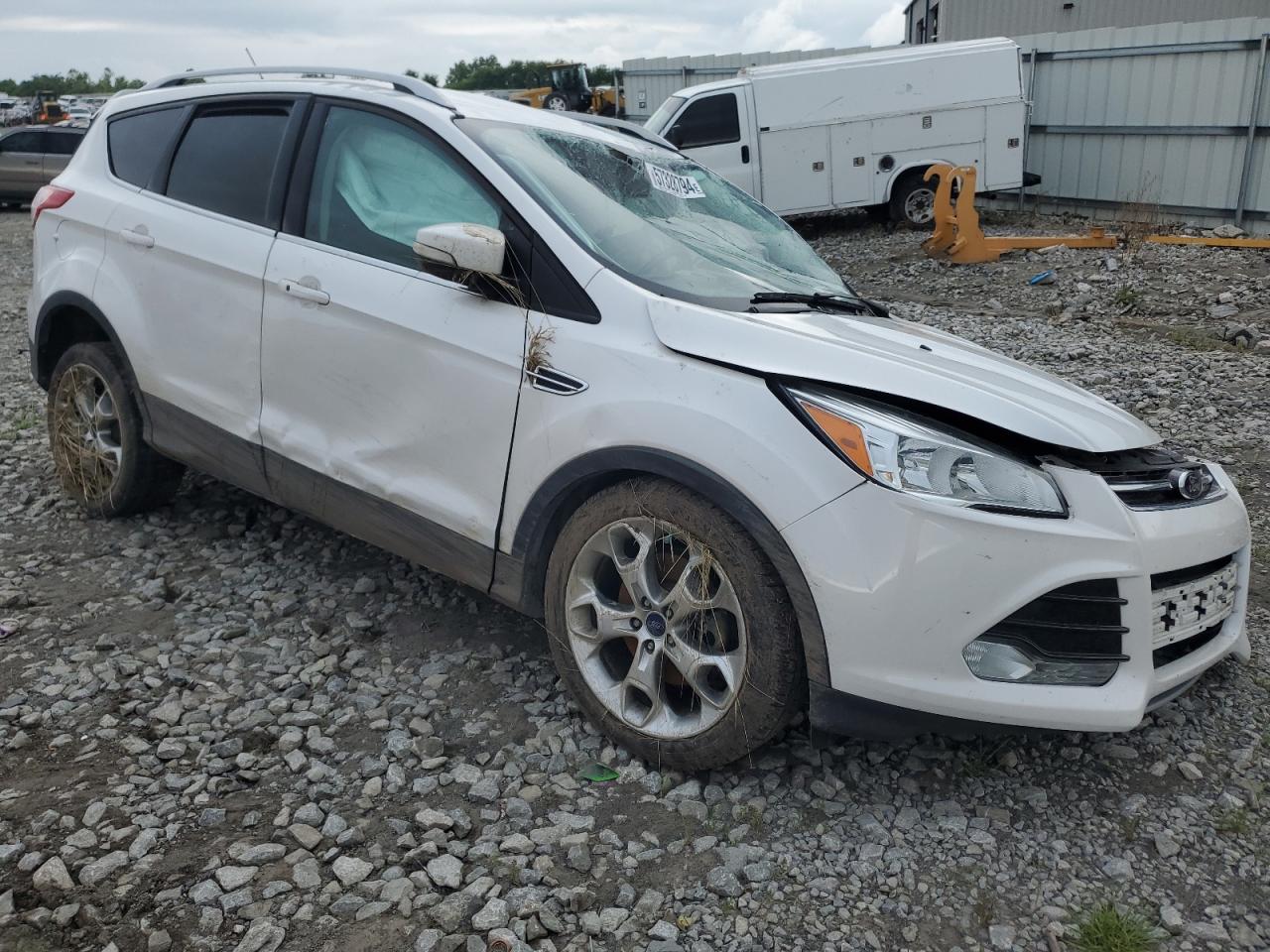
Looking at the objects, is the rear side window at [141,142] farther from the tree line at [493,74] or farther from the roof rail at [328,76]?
the tree line at [493,74]

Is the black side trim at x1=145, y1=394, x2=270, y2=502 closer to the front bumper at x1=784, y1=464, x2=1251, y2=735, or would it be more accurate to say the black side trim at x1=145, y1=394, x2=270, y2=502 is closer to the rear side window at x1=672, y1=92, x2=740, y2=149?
the front bumper at x1=784, y1=464, x2=1251, y2=735

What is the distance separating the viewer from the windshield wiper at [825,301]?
10.3 ft

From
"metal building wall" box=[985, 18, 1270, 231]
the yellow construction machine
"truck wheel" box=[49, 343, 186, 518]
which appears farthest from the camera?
the yellow construction machine

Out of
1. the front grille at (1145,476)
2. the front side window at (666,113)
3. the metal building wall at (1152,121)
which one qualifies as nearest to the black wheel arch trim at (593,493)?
the front grille at (1145,476)

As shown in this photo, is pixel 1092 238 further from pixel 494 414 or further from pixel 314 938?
pixel 314 938

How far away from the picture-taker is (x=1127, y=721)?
2.49 m

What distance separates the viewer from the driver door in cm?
306

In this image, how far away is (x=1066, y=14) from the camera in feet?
69.6

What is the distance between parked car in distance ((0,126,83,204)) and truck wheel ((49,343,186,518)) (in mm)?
17884

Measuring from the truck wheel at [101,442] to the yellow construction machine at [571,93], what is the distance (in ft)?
95.4

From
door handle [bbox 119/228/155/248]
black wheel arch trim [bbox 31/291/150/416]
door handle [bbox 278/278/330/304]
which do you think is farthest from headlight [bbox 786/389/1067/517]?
black wheel arch trim [bbox 31/291/150/416]

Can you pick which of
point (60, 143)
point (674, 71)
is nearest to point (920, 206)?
point (674, 71)

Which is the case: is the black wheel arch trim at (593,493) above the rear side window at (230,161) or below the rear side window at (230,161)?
below

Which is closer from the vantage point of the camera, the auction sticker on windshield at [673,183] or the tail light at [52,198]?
the auction sticker on windshield at [673,183]
